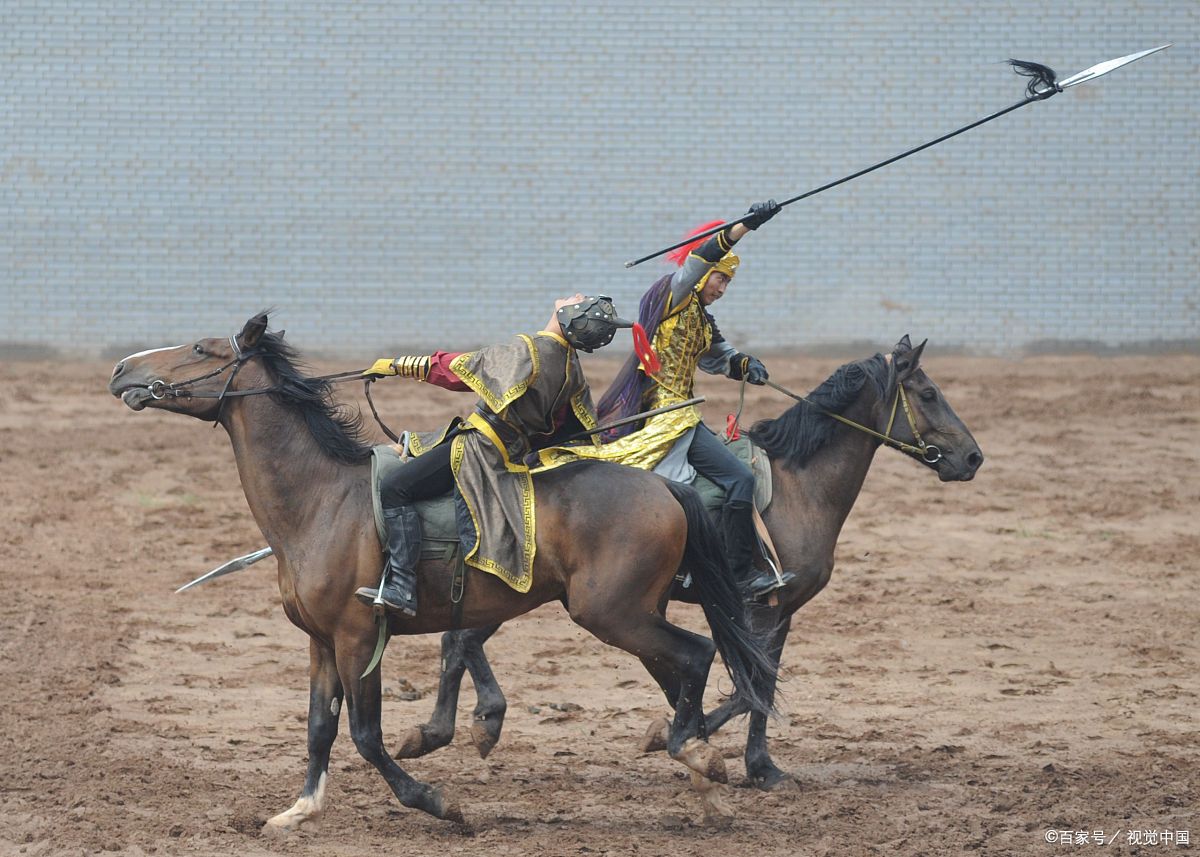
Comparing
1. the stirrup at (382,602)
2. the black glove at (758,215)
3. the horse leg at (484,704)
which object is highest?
the black glove at (758,215)

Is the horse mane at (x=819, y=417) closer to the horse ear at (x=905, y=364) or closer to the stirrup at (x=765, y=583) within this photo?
the horse ear at (x=905, y=364)

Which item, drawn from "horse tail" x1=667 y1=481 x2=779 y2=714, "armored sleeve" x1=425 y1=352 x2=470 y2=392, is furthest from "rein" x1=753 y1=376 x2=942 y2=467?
"armored sleeve" x1=425 y1=352 x2=470 y2=392

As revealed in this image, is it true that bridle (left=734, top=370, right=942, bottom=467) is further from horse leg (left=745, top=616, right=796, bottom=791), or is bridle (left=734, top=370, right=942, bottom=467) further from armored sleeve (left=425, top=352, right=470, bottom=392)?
armored sleeve (left=425, top=352, right=470, bottom=392)

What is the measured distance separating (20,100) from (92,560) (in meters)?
8.08

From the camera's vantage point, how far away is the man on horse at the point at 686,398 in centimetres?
689

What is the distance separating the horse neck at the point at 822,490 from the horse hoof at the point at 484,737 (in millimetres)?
1651

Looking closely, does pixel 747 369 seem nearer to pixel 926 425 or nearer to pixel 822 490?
A: pixel 822 490

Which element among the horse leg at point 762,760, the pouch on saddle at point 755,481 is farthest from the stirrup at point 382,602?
the horse leg at point 762,760

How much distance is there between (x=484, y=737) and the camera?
6.97 meters

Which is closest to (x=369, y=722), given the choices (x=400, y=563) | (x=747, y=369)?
(x=400, y=563)

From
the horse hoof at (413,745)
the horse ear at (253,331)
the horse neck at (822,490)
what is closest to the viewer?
the horse ear at (253,331)

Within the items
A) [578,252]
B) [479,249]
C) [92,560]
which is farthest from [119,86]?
[92,560]

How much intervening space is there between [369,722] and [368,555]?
71 centimetres

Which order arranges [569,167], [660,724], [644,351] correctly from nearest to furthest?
1. [644,351]
2. [660,724]
3. [569,167]
